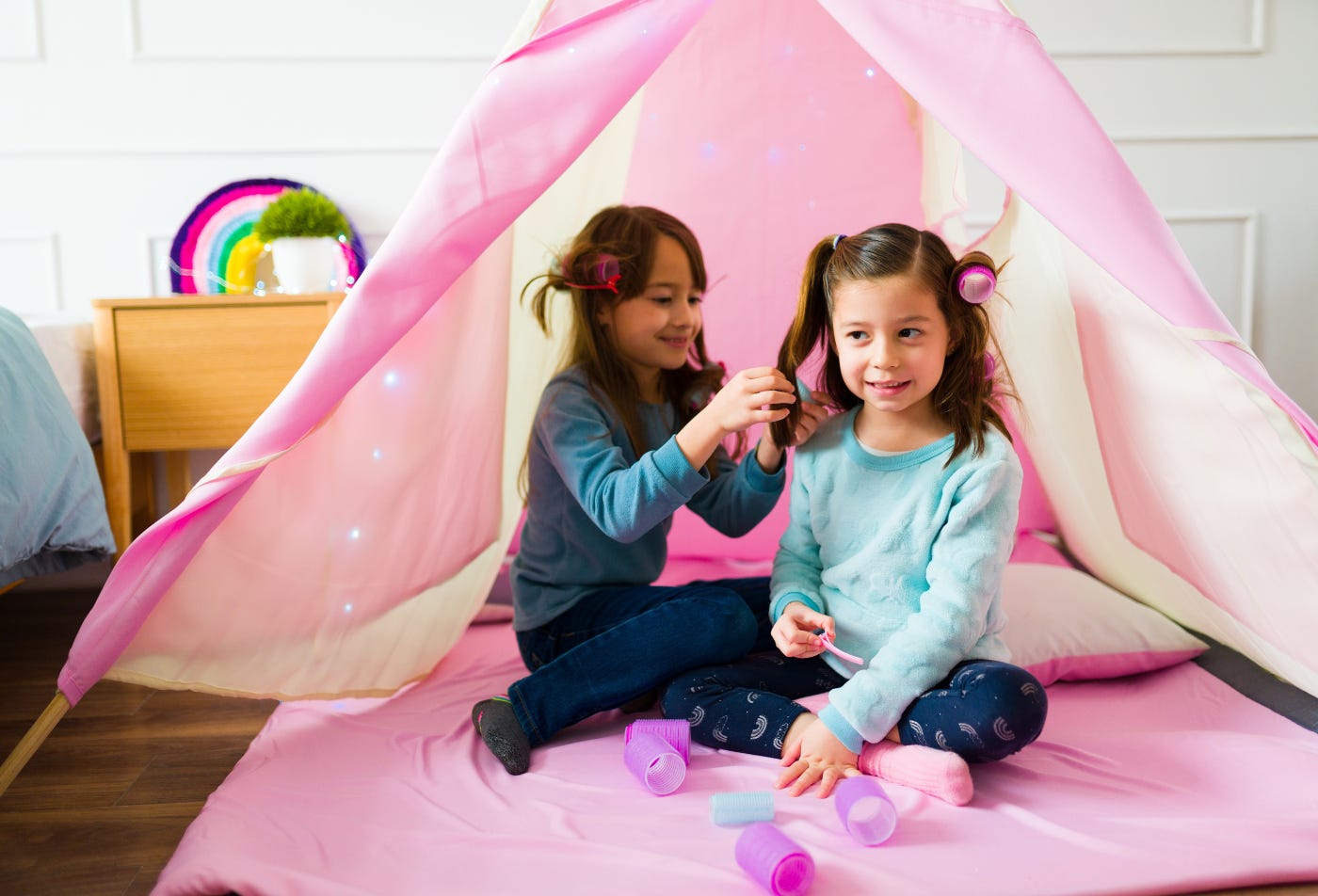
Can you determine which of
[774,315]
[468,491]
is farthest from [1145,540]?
[468,491]

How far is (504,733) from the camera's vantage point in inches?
52.2

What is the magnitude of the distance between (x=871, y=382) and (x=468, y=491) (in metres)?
0.72

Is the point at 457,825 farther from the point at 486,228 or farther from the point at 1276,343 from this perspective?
the point at 1276,343

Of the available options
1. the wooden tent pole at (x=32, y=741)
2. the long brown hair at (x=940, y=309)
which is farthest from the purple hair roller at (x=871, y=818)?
the wooden tent pole at (x=32, y=741)

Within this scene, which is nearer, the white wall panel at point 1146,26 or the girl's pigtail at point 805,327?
the girl's pigtail at point 805,327

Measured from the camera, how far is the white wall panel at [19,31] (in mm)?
2461

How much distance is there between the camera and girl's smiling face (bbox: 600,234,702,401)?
1.54 m

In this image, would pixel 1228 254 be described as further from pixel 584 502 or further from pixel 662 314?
pixel 584 502

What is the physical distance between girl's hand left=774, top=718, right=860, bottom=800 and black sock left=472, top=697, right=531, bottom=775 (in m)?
0.31

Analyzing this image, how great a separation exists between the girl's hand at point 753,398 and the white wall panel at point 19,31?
212 centimetres

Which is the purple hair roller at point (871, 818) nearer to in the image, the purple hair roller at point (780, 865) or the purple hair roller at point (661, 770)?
the purple hair roller at point (780, 865)

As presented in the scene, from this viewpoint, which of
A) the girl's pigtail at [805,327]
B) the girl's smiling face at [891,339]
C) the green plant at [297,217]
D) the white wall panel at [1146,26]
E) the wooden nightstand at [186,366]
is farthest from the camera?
the white wall panel at [1146,26]

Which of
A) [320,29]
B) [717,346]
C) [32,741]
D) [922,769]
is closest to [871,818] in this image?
[922,769]

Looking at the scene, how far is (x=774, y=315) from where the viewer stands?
214 centimetres
